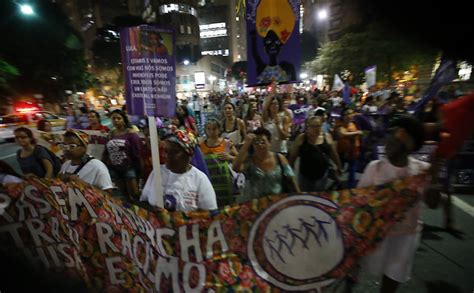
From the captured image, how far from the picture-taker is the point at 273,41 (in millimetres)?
5590

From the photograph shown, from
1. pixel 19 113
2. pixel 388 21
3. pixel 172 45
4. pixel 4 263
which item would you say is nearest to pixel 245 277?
pixel 172 45

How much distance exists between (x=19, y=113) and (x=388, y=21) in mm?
14307

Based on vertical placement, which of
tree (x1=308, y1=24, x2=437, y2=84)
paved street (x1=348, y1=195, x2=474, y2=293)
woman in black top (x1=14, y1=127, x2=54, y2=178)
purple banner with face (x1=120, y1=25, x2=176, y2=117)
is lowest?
paved street (x1=348, y1=195, x2=474, y2=293)

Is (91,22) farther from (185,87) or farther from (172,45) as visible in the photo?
(172,45)

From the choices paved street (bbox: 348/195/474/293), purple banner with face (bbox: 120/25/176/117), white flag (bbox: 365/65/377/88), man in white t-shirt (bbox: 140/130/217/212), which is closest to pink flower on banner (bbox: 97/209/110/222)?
man in white t-shirt (bbox: 140/130/217/212)

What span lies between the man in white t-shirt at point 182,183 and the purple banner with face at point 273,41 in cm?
317

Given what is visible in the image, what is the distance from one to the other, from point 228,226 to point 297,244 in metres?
0.55

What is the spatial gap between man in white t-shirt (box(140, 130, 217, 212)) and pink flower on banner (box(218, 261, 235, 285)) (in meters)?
0.52

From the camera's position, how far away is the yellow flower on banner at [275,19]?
5.57 m

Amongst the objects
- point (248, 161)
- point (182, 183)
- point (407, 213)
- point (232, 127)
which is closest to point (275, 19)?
point (232, 127)

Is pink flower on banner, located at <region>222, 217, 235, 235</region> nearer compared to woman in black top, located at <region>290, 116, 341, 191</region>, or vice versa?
pink flower on banner, located at <region>222, 217, 235, 235</region>

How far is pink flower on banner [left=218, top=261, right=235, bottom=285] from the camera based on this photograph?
242 centimetres

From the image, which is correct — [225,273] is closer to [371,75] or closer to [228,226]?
[228,226]

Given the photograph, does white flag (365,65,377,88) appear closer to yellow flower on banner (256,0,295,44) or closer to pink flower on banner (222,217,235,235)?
yellow flower on banner (256,0,295,44)
